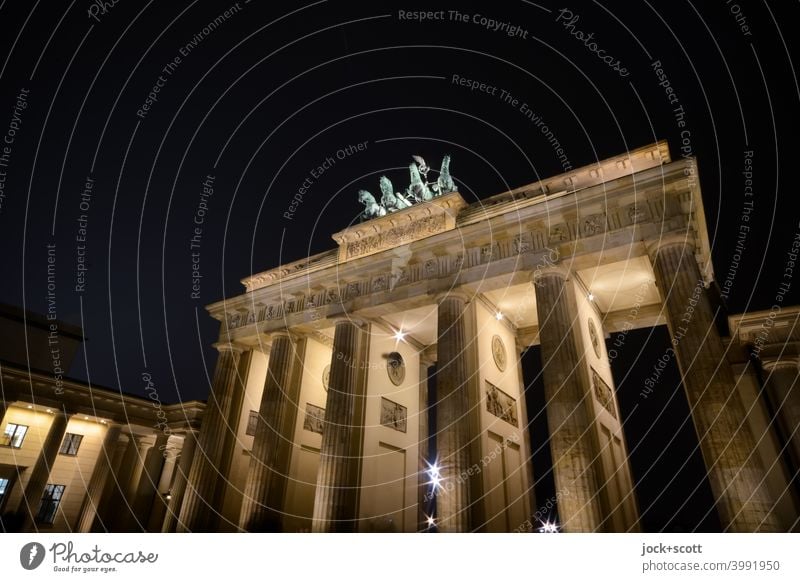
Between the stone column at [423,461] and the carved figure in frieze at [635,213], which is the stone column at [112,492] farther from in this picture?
the carved figure in frieze at [635,213]

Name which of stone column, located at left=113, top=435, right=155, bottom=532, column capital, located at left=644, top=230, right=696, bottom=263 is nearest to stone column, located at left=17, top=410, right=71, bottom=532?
stone column, located at left=113, top=435, right=155, bottom=532

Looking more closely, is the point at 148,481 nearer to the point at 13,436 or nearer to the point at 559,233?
the point at 13,436

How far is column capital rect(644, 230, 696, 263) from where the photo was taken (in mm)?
13820

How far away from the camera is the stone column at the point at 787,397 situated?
1419 centimetres

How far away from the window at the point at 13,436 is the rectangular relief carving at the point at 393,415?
24232 mm

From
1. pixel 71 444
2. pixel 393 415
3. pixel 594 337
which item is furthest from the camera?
pixel 71 444

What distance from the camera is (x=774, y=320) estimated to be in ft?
48.5

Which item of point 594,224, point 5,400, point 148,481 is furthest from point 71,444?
point 594,224

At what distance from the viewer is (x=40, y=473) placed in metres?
25.8

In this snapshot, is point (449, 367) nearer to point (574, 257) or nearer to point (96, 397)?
point (574, 257)

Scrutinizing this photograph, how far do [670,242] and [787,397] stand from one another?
20.8ft
